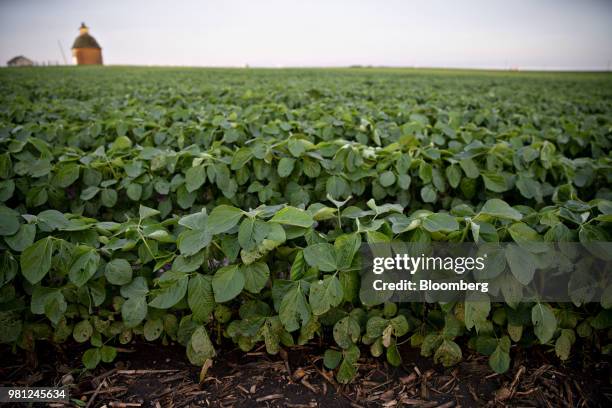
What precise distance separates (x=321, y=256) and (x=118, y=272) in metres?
0.80

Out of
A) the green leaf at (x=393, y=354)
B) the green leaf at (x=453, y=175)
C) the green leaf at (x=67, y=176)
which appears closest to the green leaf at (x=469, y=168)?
the green leaf at (x=453, y=175)

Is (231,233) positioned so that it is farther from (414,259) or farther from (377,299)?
(414,259)

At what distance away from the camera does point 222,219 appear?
1327 mm

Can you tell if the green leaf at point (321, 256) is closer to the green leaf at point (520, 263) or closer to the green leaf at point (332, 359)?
the green leaf at point (332, 359)

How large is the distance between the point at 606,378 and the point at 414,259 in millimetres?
1068

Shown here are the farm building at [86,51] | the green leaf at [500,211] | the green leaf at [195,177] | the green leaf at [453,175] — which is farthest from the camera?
the farm building at [86,51]

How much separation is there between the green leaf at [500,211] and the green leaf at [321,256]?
0.61 metres

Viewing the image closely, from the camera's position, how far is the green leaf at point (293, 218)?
4.44 feet

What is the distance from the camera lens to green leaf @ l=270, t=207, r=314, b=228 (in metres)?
1.35

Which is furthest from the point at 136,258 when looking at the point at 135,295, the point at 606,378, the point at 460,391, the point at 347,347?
the point at 606,378

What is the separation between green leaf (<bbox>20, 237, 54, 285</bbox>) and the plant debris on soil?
51cm

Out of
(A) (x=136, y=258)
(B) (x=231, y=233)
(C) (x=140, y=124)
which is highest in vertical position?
(C) (x=140, y=124)

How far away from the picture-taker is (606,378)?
1.59 metres

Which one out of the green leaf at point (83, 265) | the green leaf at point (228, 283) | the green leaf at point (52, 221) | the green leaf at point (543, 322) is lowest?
the green leaf at point (543, 322)
